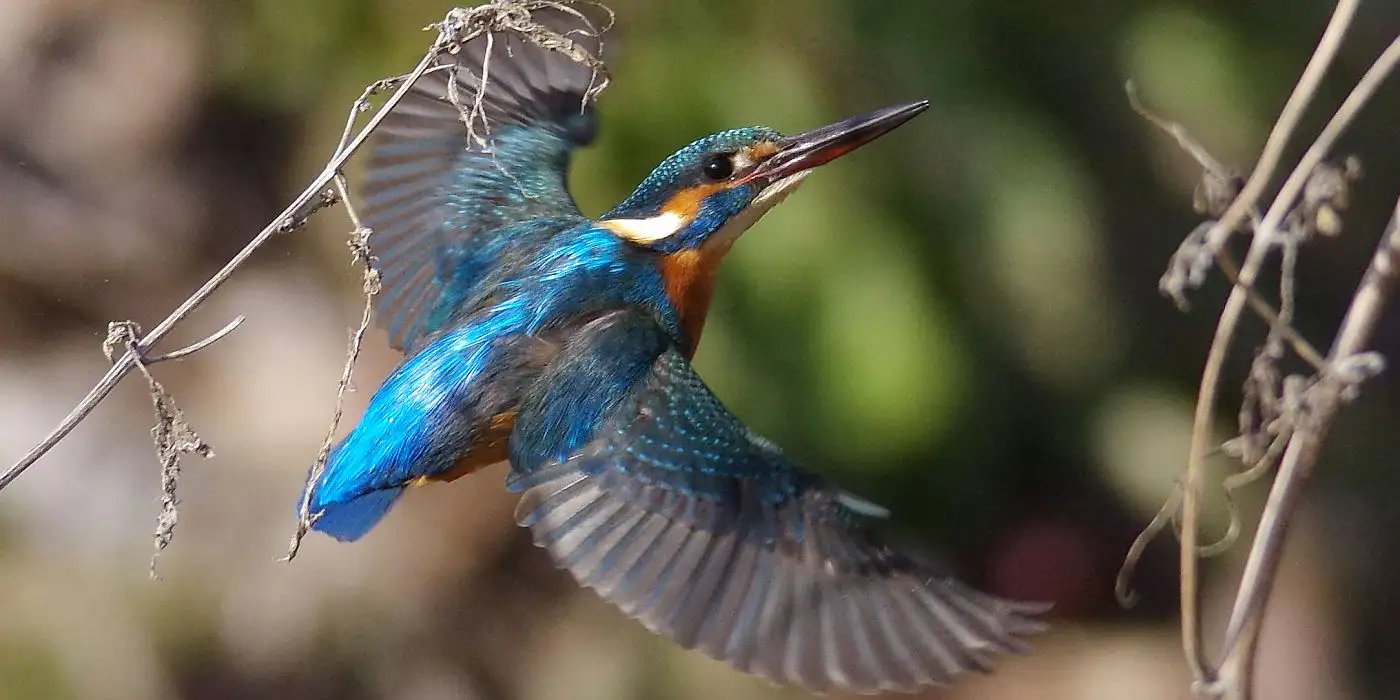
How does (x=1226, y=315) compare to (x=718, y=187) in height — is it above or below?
below

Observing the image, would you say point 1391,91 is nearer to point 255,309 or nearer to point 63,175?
point 255,309

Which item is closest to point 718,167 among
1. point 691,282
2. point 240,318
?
point 691,282

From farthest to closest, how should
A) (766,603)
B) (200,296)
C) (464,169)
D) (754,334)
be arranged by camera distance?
1. (754,334)
2. (464,169)
3. (766,603)
4. (200,296)

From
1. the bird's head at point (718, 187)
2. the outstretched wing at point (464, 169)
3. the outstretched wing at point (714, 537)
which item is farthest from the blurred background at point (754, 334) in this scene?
the outstretched wing at point (714, 537)

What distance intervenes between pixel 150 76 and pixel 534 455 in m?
2.32

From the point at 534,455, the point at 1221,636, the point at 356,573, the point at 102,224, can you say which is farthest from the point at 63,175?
the point at 1221,636

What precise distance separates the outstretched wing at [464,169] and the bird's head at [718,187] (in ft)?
0.51

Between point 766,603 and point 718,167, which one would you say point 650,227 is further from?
point 766,603

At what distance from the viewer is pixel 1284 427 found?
3.27 ft

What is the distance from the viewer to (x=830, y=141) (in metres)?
1.92

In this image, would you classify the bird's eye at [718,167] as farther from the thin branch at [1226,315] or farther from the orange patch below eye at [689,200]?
the thin branch at [1226,315]

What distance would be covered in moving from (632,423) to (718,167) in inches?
17.6

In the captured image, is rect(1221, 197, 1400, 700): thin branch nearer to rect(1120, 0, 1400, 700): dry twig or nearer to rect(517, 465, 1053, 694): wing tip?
rect(1120, 0, 1400, 700): dry twig

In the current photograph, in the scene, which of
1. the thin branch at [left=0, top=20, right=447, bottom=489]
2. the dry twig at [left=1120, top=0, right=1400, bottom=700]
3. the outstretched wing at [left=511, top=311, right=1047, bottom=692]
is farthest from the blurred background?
the dry twig at [left=1120, top=0, right=1400, bottom=700]
